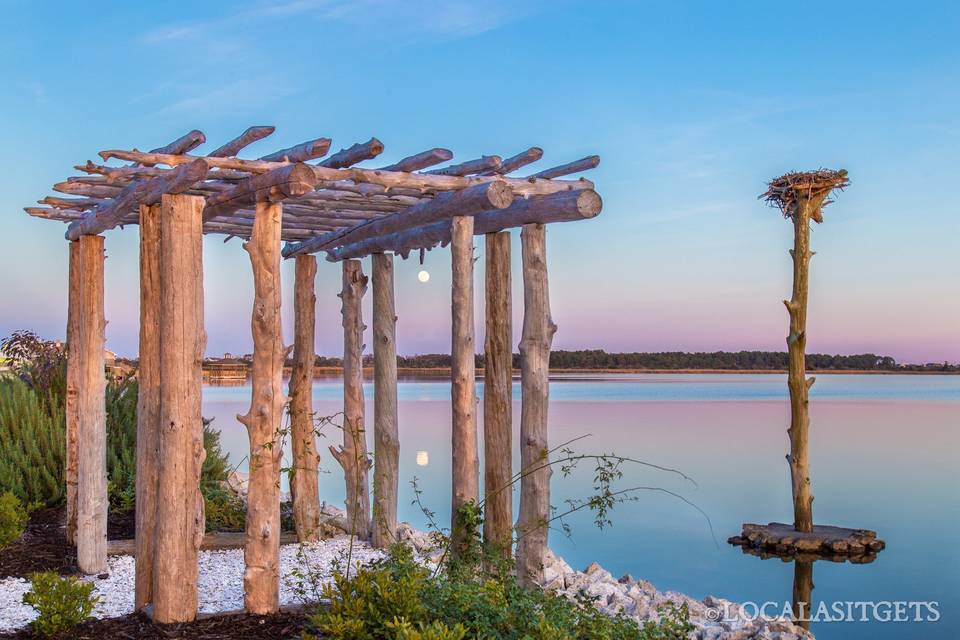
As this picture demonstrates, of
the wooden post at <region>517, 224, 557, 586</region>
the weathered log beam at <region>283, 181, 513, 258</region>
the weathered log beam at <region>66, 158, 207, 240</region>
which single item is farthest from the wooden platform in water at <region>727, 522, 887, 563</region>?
the weathered log beam at <region>66, 158, 207, 240</region>

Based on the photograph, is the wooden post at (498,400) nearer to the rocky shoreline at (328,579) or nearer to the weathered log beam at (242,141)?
the rocky shoreline at (328,579)

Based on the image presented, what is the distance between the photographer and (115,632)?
5.80 m

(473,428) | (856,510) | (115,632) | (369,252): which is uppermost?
(369,252)

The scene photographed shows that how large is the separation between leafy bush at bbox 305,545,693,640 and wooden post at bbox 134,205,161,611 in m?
1.94

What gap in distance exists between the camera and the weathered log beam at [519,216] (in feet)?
20.7

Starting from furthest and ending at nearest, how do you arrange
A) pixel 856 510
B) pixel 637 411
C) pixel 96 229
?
pixel 637 411 < pixel 856 510 < pixel 96 229

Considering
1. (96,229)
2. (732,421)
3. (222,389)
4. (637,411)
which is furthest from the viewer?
(222,389)

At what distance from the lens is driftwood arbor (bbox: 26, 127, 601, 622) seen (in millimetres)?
5969

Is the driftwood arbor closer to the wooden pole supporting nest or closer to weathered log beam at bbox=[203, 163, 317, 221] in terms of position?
weathered log beam at bbox=[203, 163, 317, 221]

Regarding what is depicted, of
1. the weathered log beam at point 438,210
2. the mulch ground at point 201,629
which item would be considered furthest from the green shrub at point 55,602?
the weathered log beam at point 438,210

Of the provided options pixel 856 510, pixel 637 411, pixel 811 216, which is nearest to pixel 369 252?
pixel 811 216

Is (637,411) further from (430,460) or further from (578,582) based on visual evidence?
(578,582)

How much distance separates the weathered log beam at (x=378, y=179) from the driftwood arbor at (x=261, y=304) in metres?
0.01

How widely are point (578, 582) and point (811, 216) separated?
5.47 metres
